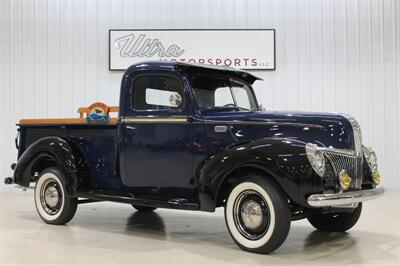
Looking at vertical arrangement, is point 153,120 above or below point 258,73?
below

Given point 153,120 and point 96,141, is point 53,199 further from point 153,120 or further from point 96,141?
point 153,120

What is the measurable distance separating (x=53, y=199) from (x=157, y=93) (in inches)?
80.8

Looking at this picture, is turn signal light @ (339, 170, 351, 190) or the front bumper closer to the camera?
the front bumper

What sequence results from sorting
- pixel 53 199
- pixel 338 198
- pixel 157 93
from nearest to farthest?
pixel 338 198 → pixel 157 93 → pixel 53 199

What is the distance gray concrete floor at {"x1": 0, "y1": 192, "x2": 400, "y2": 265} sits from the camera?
4230 mm

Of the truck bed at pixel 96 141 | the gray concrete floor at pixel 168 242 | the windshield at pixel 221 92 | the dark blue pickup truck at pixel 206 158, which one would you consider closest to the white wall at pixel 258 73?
the gray concrete floor at pixel 168 242

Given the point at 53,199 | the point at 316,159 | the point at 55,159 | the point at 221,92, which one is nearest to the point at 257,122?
the point at 316,159

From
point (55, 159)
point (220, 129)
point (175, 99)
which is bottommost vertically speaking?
point (55, 159)

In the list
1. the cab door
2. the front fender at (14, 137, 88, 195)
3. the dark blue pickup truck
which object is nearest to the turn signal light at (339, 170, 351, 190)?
the dark blue pickup truck

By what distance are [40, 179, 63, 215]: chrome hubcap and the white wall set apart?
175 inches

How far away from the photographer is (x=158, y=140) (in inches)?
203

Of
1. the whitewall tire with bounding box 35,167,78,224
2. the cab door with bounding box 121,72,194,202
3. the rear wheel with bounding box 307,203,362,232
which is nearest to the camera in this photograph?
the cab door with bounding box 121,72,194,202

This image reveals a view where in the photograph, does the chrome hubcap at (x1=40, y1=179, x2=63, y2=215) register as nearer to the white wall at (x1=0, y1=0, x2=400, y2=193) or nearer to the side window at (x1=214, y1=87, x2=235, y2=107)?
the side window at (x1=214, y1=87, x2=235, y2=107)

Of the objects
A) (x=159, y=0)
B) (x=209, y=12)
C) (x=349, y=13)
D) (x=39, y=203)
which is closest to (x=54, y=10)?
(x=159, y=0)
